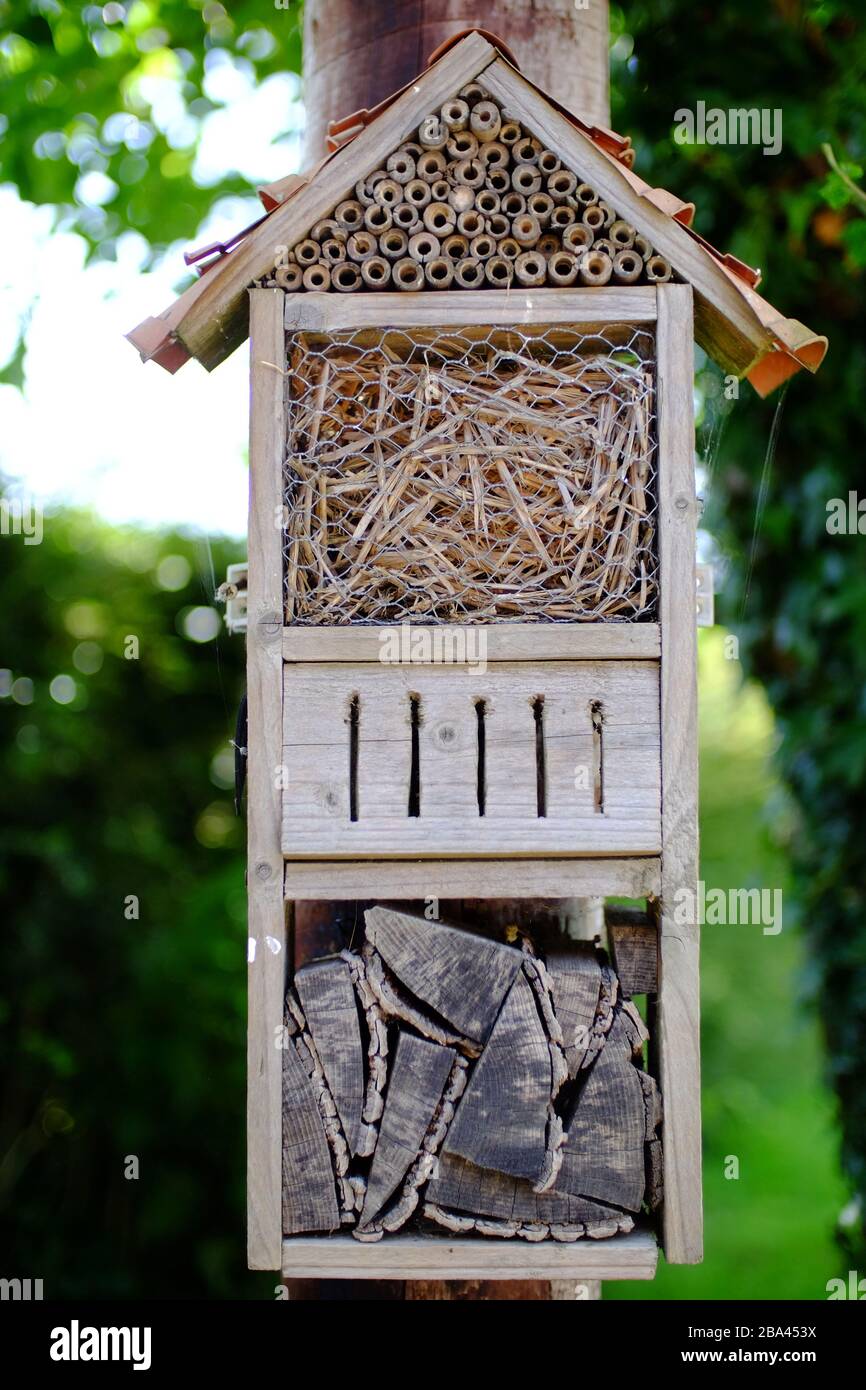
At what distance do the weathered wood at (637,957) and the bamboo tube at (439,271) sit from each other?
931mm

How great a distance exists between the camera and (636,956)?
176 centimetres

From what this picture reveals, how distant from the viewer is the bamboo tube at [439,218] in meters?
1.70

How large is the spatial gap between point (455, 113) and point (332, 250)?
0.25 meters

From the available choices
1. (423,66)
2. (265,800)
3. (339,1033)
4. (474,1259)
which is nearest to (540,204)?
(423,66)

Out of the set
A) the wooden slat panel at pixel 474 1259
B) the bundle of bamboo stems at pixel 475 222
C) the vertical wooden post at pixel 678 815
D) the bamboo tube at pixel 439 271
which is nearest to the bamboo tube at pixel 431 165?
the bundle of bamboo stems at pixel 475 222

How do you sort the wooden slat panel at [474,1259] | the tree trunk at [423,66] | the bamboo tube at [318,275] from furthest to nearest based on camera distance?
the tree trunk at [423,66] → the bamboo tube at [318,275] → the wooden slat panel at [474,1259]

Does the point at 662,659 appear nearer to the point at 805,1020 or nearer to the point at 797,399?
the point at 797,399

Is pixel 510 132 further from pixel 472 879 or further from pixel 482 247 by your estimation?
pixel 472 879

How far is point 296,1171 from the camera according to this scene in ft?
5.43

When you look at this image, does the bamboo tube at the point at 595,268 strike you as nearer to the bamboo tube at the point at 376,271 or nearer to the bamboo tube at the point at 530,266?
the bamboo tube at the point at 530,266

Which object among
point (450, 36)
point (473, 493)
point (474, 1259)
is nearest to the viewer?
point (474, 1259)

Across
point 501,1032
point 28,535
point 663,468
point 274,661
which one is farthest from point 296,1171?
point 28,535

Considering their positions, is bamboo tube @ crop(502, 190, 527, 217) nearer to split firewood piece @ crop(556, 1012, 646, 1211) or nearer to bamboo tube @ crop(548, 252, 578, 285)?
bamboo tube @ crop(548, 252, 578, 285)

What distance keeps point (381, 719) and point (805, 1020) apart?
8.18 feet
